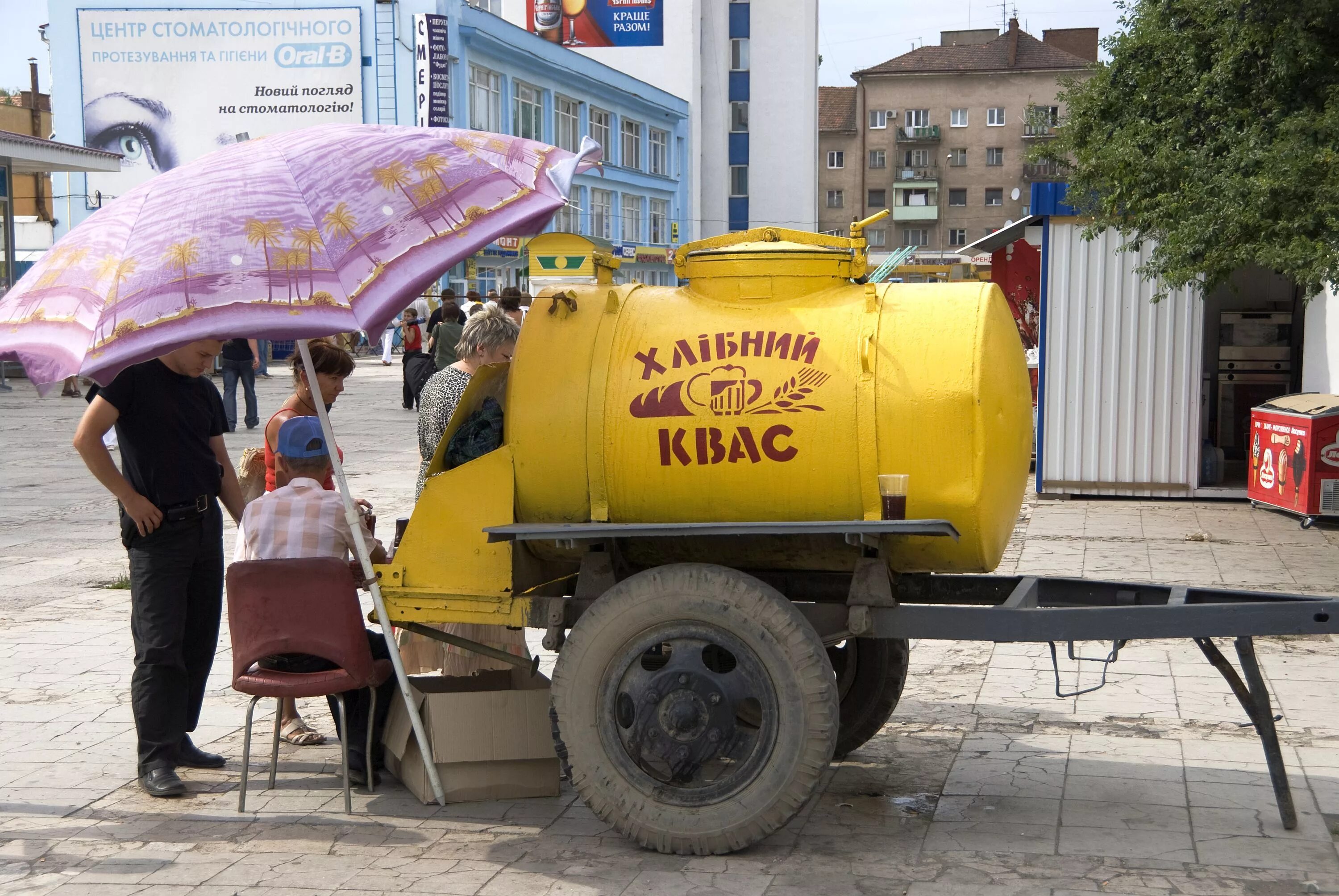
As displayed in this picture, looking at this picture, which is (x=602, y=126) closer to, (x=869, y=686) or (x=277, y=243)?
(x=869, y=686)

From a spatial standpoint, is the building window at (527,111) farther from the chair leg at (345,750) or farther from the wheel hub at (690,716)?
the wheel hub at (690,716)

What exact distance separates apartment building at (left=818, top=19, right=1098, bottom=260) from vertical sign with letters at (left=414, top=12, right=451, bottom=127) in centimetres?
5463

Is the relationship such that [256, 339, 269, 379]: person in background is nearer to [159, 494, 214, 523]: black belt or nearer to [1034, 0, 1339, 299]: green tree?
[1034, 0, 1339, 299]: green tree

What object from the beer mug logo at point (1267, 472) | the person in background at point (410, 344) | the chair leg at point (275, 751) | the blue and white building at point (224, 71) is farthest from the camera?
the blue and white building at point (224, 71)

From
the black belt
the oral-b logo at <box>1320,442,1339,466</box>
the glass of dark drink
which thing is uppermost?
the glass of dark drink

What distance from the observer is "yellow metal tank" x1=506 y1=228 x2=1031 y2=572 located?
4.38 metres

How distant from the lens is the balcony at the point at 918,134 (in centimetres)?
9056

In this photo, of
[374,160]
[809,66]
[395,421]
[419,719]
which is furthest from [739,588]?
[809,66]

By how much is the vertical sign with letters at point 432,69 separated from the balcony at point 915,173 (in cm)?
5795

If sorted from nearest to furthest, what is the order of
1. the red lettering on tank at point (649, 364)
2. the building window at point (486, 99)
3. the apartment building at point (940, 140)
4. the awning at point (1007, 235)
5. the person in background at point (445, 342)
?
the red lettering on tank at point (649, 364), the awning at point (1007, 235), the person in background at point (445, 342), the building window at point (486, 99), the apartment building at point (940, 140)

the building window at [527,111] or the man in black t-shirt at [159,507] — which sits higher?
the building window at [527,111]

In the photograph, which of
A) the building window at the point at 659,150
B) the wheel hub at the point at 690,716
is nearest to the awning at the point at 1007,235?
the wheel hub at the point at 690,716

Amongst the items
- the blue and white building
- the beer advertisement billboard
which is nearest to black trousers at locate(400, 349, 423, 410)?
the blue and white building

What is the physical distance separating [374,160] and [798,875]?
8.53ft
